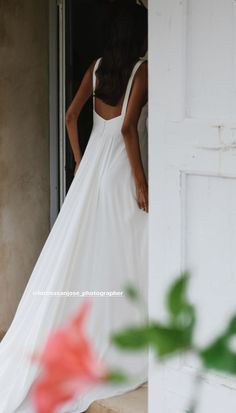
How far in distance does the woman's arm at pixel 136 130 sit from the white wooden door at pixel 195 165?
711 mm

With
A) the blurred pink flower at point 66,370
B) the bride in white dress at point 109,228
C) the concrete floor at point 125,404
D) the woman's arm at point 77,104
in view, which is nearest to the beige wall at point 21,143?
the woman's arm at point 77,104

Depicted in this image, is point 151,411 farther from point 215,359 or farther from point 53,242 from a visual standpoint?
point 215,359

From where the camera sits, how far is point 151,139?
278 centimetres

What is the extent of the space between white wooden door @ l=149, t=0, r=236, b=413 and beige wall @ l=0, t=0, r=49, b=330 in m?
1.54

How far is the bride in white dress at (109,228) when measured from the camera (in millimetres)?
3518

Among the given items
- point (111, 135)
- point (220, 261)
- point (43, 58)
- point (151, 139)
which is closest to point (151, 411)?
point (220, 261)

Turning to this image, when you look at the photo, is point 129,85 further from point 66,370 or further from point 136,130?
point 66,370

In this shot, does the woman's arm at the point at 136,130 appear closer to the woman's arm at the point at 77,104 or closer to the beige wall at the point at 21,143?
the woman's arm at the point at 77,104

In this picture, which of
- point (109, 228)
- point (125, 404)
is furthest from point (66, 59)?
point (125, 404)

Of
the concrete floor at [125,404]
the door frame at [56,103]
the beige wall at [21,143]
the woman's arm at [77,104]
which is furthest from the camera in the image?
the door frame at [56,103]

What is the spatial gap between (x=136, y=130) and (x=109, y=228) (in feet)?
1.38

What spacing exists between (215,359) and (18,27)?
12.6ft

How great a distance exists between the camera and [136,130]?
3521 millimetres

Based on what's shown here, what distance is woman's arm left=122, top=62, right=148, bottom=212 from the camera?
3488 mm
